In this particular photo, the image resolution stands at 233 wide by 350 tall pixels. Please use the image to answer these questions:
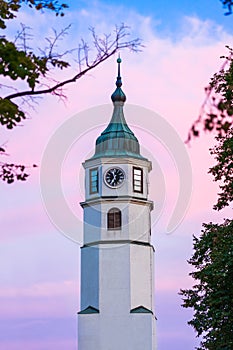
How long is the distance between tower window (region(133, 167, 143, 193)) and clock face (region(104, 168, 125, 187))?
0.94 m

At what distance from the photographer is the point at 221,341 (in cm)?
2572

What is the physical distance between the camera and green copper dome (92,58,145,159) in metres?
64.5

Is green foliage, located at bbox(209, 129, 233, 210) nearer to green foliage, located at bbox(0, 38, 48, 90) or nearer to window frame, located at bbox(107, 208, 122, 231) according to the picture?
green foliage, located at bbox(0, 38, 48, 90)

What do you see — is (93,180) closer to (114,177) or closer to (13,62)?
(114,177)

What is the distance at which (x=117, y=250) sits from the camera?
60.7 meters

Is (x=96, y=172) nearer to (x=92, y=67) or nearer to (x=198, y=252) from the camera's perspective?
(x=198, y=252)

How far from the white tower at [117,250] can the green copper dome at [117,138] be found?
0.07 m

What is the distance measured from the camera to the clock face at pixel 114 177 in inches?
2469

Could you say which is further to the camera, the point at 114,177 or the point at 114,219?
the point at 114,177

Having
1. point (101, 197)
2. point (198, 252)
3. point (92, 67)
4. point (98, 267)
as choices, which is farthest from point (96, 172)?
point (92, 67)

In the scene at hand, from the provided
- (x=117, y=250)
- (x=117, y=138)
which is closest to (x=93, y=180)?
(x=117, y=138)

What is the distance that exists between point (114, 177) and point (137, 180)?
5.69 feet

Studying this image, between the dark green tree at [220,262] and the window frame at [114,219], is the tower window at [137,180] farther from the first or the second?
the dark green tree at [220,262]

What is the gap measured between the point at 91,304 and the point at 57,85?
155 ft
